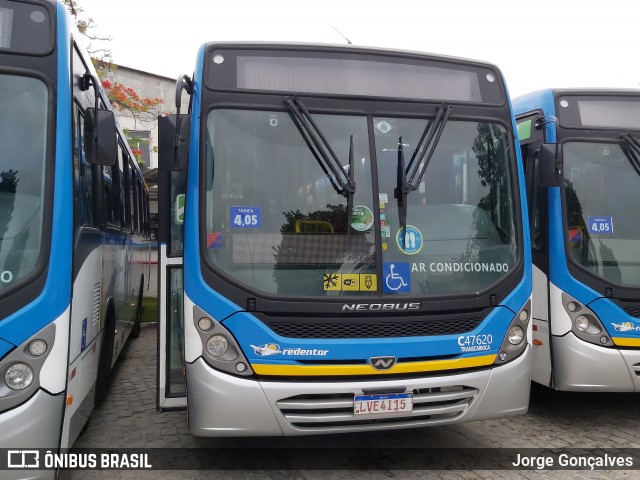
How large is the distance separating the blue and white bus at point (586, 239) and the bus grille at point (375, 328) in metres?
1.64

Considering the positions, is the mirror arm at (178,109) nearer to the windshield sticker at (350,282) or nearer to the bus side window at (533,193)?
the windshield sticker at (350,282)

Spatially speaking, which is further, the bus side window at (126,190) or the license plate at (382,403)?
the bus side window at (126,190)

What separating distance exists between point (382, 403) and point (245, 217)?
1.62 meters

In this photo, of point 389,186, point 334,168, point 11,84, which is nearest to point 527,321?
point 389,186

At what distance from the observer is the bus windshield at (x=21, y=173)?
11.7ft

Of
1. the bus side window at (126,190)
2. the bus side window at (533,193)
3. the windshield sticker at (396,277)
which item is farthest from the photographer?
the bus side window at (126,190)

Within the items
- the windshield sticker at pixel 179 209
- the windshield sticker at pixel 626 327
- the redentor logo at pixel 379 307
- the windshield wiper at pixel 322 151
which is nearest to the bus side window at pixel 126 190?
the windshield sticker at pixel 179 209

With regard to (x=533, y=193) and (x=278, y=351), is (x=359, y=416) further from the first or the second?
(x=533, y=193)

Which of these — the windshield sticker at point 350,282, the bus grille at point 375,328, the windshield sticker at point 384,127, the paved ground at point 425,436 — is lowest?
the paved ground at point 425,436

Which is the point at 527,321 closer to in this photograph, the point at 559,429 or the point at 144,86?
the point at 559,429

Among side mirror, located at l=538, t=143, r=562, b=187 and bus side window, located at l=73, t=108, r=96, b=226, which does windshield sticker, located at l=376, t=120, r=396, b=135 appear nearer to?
side mirror, located at l=538, t=143, r=562, b=187

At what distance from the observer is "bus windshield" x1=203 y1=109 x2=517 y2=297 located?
4320mm

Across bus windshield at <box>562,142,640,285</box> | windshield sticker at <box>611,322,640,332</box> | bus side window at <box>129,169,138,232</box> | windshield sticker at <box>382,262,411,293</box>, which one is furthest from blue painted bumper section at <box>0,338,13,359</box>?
bus side window at <box>129,169,138,232</box>

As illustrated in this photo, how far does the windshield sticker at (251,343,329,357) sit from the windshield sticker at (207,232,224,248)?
74 centimetres
